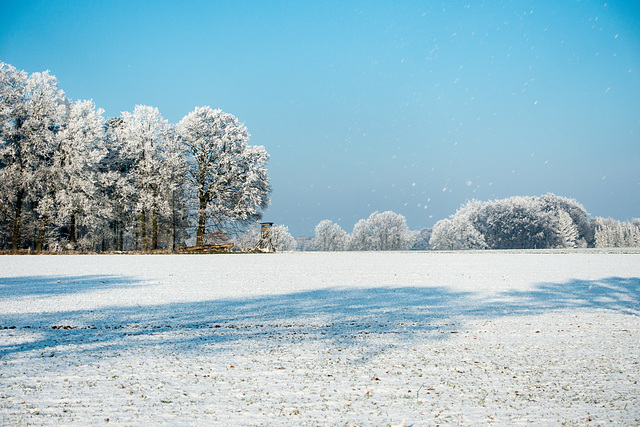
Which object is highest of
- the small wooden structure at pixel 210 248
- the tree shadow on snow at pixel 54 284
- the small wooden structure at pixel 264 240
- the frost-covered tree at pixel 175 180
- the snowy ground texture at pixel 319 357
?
the frost-covered tree at pixel 175 180

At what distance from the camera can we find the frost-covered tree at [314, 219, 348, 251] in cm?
9425

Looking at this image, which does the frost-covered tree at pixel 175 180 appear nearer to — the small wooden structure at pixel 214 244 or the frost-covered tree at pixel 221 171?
the frost-covered tree at pixel 221 171

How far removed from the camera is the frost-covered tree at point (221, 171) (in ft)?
92.2

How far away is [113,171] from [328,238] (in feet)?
221

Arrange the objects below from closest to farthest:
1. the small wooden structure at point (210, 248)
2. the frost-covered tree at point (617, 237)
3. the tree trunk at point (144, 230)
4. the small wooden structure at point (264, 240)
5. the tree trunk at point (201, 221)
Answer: the small wooden structure at point (210, 248), the tree trunk at point (201, 221), the tree trunk at point (144, 230), the small wooden structure at point (264, 240), the frost-covered tree at point (617, 237)

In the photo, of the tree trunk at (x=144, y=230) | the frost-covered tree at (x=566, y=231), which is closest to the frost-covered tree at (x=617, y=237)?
the frost-covered tree at (x=566, y=231)

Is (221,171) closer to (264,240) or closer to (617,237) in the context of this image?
(264,240)

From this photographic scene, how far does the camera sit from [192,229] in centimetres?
2959

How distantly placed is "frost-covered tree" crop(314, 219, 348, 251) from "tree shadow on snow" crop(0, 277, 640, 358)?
84.9 metres

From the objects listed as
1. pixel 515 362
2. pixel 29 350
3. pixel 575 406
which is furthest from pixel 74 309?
pixel 575 406

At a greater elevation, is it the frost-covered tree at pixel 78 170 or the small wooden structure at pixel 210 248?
the frost-covered tree at pixel 78 170

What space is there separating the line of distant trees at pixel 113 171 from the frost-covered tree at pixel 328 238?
6387cm

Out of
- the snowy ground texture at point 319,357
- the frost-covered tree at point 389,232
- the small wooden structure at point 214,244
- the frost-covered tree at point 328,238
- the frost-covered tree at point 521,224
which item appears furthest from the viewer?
the frost-covered tree at point 328,238

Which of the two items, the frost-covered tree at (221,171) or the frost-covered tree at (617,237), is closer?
the frost-covered tree at (221,171)
